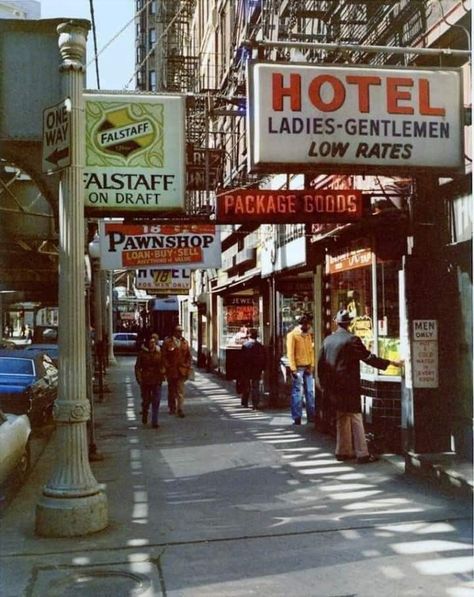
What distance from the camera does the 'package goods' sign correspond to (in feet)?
27.3

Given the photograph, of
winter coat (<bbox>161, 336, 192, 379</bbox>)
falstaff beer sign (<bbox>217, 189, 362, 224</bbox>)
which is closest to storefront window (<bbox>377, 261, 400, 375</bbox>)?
falstaff beer sign (<bbox>217, 189, 362, 224</bbox>)

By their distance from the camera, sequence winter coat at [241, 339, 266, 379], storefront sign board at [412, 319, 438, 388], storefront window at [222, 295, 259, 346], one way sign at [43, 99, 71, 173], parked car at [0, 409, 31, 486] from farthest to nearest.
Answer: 1. storefront window at [222, 295, 259, 346]
2. winter coat at [241, 339, 266, 379]
3. storefront sign board at [412, 319, 438, 388]
4. parked car at [0, 409, 31, 486]
5. one way sign at [43, 99, 71, 173]

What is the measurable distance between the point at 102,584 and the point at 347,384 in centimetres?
491

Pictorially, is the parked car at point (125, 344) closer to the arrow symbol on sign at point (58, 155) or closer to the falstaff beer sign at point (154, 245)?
the falstaff beer sign at point (154, 245)

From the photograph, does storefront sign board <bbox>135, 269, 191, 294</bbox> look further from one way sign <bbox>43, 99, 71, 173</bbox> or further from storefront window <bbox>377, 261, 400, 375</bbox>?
one way sign <bbox>43, 99, 71, 173</bbox>

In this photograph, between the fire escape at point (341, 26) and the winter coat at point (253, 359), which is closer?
the fire escape at point (341, 26)

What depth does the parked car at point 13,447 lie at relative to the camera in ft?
25.9

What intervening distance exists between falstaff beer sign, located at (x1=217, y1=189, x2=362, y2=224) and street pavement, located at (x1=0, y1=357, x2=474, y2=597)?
10.1 feet

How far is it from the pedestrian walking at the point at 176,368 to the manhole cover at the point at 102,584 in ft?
30.9

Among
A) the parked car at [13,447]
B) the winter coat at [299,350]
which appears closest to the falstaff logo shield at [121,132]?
the parked car at [13,447]

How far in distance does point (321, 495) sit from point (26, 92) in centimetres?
583

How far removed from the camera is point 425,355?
349 inches

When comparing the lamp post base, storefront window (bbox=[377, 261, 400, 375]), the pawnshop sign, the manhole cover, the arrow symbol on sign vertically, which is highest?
the pawnshop sign

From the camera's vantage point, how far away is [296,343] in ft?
43.6
